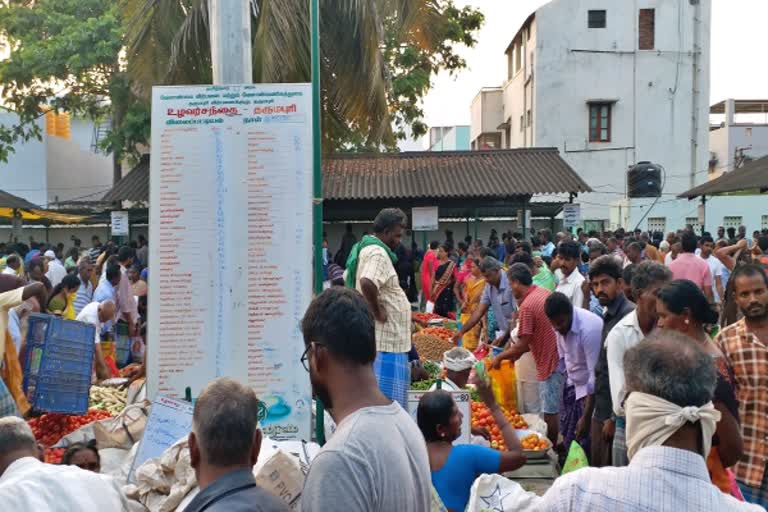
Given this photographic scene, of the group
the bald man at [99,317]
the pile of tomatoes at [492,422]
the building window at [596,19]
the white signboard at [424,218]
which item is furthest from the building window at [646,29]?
the bald man at [99,317]

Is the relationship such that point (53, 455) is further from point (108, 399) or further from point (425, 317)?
point (425, 317)

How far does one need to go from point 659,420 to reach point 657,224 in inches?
1216

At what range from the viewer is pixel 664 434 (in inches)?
82.0

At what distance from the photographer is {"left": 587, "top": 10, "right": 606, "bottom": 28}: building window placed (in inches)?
1312

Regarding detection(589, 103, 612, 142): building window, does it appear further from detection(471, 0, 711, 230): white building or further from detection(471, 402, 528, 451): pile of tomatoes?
detection(471, 402, 528, 451): pile of tomatoes

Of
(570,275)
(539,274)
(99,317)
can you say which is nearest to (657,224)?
(539,274)

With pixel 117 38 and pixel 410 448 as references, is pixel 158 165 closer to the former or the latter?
pixel 410 448

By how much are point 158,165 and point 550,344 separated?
12.6ft

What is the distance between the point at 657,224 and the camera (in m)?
31.1

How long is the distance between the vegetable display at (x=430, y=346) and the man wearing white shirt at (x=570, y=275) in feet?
8.00

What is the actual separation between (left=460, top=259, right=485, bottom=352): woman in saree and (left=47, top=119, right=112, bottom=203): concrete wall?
83.5ft

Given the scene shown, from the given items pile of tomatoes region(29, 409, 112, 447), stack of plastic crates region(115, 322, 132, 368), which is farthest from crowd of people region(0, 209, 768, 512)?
pile of tomatoes region(29, 409, 112, 447)

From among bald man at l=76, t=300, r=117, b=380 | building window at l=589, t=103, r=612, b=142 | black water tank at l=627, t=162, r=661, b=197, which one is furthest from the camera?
building window at l=589, t=103, r=612, b=142

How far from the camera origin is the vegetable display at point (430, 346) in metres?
10.2
